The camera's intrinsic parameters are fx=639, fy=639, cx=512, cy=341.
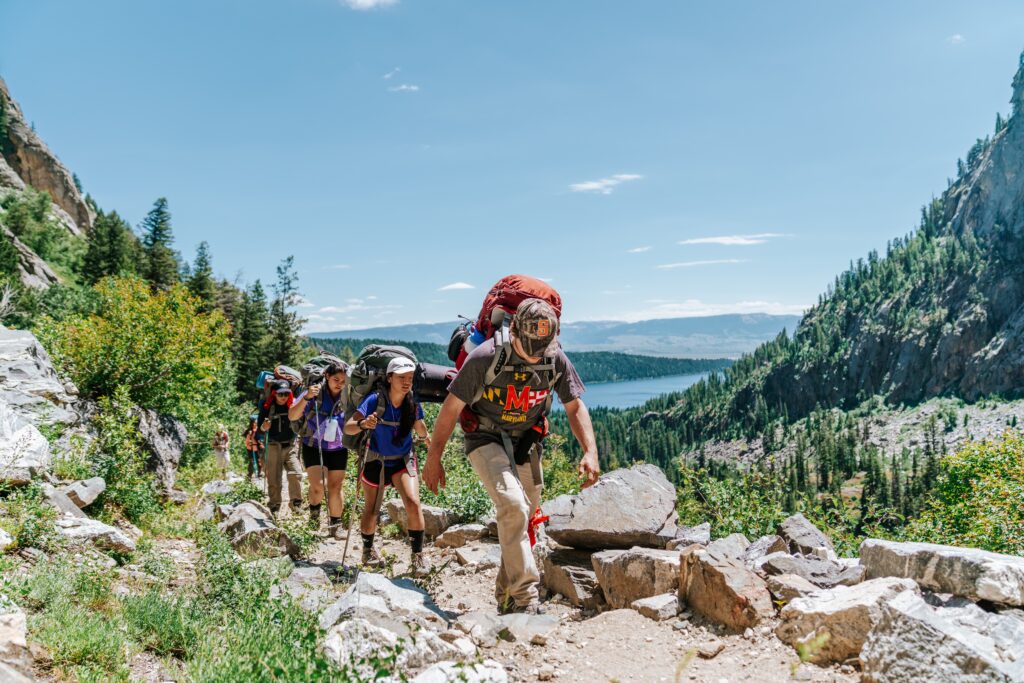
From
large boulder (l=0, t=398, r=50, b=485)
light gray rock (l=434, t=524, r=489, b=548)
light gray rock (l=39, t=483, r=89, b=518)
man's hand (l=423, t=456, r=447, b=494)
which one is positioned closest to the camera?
man's hand (l=423, t=456, r=447, b=494)

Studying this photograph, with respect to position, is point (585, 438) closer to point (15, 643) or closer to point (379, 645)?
point (379, 645)

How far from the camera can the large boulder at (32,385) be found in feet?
26.6

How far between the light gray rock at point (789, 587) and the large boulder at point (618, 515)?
1.47 m

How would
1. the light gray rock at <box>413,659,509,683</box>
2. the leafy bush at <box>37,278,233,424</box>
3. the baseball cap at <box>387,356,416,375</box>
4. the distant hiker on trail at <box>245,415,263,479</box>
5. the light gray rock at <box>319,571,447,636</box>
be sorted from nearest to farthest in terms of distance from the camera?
the light gray rock at <box>413,659,509,683</box> < the light gray rock at <box>319,571,447,636</box> < the baseball cap at <box>387,356,416,375</box> < the leafy bush at <box>37,278,233,424</box> < the distant hiker on trail at <box>245,415,263,479</box>

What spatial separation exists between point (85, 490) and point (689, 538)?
668 centimetres

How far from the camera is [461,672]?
314 centimetres

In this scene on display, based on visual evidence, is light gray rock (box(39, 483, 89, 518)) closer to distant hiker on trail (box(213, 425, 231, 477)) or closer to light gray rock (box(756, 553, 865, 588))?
light gray rock (box(756, 553, 865, 588))

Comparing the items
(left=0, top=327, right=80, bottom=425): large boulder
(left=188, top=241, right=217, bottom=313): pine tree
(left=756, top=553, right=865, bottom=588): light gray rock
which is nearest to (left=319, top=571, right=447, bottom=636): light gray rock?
(left=756, top=553, right=865, bottom=588): light gray rock

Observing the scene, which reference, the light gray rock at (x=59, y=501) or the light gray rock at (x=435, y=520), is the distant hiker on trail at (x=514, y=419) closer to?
the light gray rock at (x=435, y=520)

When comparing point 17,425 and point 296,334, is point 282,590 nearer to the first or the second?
point 17,425

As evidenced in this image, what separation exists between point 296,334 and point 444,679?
53.0 m

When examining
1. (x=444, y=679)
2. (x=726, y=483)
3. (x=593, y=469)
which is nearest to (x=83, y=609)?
(x=444, y=679)

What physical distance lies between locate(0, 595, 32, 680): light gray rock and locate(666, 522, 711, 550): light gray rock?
4.91 metres

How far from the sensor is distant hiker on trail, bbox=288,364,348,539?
8.15 m
